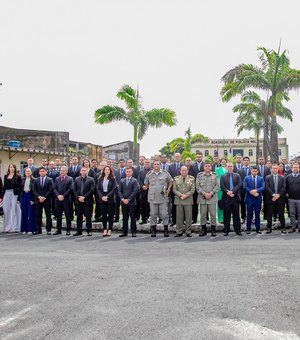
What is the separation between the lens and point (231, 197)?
10617 millimetres

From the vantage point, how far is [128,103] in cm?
2502

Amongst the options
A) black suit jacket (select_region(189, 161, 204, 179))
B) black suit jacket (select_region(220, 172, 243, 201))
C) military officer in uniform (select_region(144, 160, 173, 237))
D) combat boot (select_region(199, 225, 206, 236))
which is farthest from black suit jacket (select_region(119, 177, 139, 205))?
black suit jacket (select_region(220, 172, 243, 201))

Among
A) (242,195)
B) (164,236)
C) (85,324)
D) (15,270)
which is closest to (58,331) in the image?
(85,324)

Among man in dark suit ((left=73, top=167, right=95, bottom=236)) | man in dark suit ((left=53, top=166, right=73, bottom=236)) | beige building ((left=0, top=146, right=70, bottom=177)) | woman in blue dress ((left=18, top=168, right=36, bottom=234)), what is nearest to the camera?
man in dark suit ((left=73, top=167, right=95, bottom=236))

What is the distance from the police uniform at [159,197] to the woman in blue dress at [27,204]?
3.58 metres

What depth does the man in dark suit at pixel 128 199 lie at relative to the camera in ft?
34.6

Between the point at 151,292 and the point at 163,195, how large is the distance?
5.60 metres

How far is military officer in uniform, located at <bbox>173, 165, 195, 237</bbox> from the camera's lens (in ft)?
34.2

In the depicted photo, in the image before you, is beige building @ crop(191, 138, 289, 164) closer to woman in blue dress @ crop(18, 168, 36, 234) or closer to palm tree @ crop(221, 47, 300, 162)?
palm tree @ crop(221, 47, 300, 162)

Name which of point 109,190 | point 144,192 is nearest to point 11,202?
point 109,190

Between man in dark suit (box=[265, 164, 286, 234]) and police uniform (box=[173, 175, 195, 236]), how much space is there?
7.51ft

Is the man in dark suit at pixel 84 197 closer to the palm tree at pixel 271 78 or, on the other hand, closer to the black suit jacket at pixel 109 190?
the black suit jacket at pixel 109 190

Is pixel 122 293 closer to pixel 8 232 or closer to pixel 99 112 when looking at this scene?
pixel 8 232

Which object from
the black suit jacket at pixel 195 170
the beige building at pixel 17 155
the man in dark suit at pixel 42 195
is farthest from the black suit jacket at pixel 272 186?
the beige building at pixel 17 155
